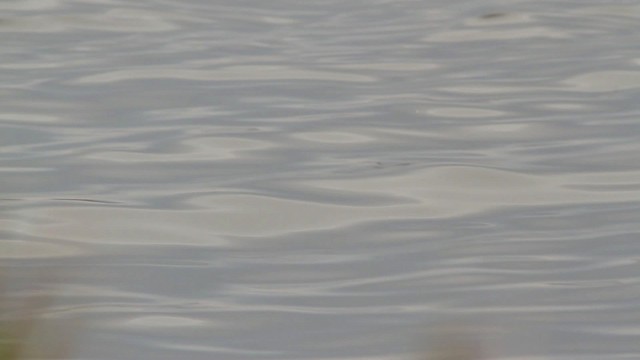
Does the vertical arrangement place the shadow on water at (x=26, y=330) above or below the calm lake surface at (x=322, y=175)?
above

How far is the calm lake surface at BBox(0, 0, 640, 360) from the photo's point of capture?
17.1 feet

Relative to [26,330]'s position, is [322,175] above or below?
below

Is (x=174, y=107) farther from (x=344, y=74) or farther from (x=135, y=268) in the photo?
(x=135, y=268)

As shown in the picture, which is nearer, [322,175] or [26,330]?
[26,330]

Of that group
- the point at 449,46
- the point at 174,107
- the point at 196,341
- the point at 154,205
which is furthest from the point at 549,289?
the point at 449,46

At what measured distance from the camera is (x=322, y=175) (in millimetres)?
6660

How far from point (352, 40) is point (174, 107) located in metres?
1.34

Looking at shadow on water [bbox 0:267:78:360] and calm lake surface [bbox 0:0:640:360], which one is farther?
calm lake surface [bbox 0:0:640:360]

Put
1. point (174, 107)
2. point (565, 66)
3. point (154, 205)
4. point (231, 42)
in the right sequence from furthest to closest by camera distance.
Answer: point (231, 42)
point (565, 66)
point (174, 107)
point (154, 205)

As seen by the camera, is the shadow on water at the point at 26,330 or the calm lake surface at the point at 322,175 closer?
the shadow on water at the point at 26,330

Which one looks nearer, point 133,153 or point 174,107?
point 133,153

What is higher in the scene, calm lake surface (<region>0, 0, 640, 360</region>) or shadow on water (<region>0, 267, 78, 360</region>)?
shadow on water (<region>0, 267, 78, 360</region>)

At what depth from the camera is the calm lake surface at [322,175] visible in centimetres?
520

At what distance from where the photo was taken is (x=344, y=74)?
26.6 feet
